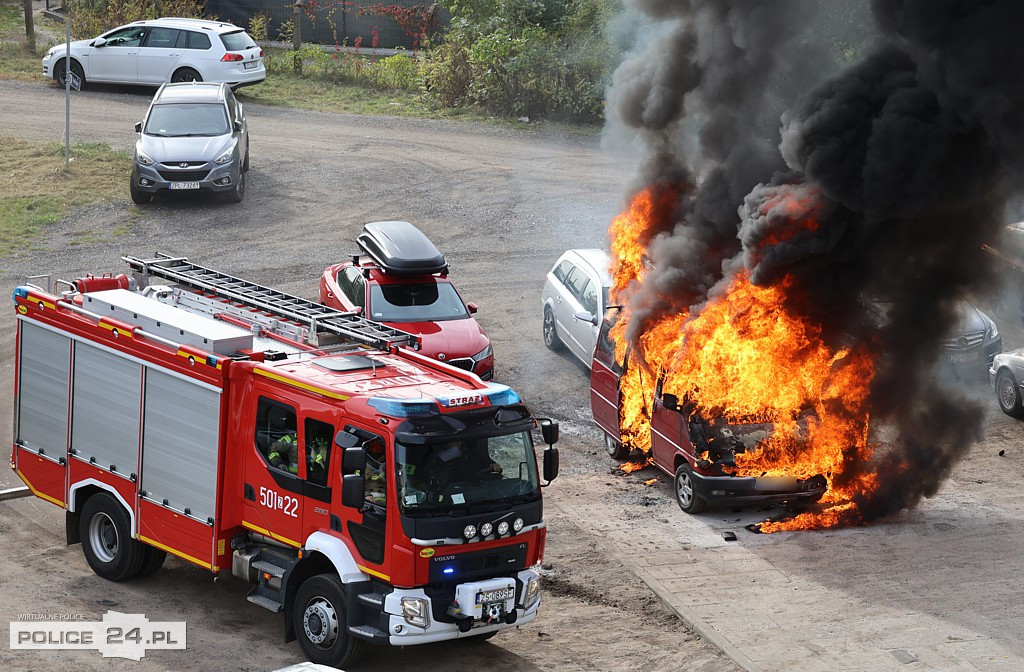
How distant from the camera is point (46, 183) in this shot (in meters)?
26.7

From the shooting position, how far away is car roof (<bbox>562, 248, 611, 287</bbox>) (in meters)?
18.9

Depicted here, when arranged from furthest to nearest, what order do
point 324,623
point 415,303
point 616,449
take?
point 415,303 < point 616,449 < point 324,623

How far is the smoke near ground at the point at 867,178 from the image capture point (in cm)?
1389

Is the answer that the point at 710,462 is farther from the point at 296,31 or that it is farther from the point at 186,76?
the point at 296,31

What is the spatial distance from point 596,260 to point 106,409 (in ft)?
29.1

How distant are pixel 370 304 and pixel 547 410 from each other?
2.90 meters

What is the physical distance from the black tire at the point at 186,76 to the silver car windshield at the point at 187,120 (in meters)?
5.51

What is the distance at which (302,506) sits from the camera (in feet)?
36.3

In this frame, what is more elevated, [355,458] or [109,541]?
[355,458]

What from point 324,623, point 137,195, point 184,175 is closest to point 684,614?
point 324,623

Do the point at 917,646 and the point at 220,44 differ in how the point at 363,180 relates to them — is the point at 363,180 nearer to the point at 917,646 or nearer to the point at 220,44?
A: the point at 220,44

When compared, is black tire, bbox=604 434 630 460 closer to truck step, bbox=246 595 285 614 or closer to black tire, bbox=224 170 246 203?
truck step, bbox=246 595 285 614

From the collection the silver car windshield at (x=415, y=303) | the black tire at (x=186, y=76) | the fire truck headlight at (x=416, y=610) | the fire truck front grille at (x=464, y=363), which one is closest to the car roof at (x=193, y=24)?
the black tire at (x=186, y=76)

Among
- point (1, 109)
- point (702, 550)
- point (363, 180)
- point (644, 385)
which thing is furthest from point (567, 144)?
point (702, 550)
